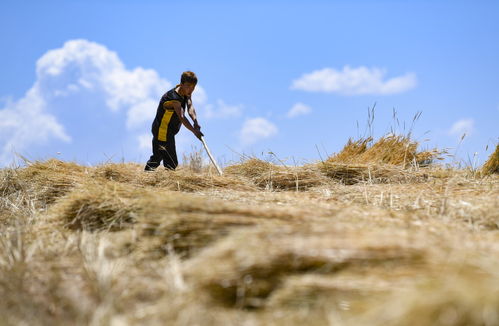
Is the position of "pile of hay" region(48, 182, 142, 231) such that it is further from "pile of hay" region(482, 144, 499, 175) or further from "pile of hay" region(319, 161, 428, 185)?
"pile of hay" region(482, 144, 499, 175)

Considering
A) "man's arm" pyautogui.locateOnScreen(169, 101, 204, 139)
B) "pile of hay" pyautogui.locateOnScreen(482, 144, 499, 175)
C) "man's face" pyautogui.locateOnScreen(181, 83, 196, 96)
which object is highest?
"man's face" pyautogui.locateOnScreen(181, 83, 196, 96)

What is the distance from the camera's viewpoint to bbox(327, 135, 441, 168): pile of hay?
541 cm

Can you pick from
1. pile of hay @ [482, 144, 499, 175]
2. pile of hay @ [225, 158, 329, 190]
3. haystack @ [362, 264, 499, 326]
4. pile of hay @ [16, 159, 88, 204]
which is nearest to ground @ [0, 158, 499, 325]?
haystack @ [362, 264, 499, 326]

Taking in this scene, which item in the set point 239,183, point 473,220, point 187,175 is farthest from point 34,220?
point 473,220

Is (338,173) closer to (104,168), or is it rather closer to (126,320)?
(104,168)

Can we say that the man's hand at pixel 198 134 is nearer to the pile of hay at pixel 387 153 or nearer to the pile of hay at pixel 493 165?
the pile of hay at pixel 387 153

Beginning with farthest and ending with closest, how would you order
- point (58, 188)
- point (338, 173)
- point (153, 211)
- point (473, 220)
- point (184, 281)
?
point (338, 173), point (58, 188), point (473, 220), point (153, 211), point (184, 281)

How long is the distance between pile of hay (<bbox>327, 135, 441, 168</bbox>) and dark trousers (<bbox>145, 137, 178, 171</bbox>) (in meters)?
1.82

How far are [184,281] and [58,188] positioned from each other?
9.14 feet

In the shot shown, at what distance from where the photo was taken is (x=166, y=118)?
18.1ft

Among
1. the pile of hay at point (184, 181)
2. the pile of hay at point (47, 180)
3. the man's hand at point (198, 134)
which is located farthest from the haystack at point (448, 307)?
the man's hand at point (198, 134)

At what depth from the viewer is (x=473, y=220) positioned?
7.90ft

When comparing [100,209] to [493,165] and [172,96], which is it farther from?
[493,165]

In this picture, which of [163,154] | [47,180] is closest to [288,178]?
[163,154]
